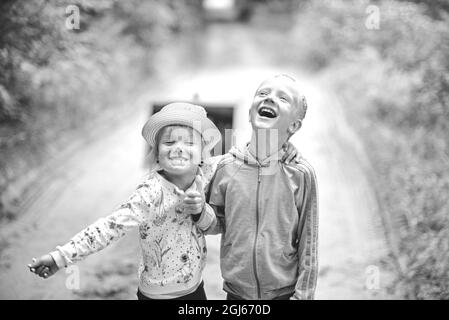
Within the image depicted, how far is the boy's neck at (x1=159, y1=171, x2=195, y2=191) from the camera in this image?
1495 millimetres

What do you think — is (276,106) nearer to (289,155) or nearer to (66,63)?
(289,155)

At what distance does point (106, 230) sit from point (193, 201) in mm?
281

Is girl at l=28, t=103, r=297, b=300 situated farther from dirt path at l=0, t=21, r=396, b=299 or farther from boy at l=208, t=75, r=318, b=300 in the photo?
dirt path at l=0, t=21, r=396, b=299

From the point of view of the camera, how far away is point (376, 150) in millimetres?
2957

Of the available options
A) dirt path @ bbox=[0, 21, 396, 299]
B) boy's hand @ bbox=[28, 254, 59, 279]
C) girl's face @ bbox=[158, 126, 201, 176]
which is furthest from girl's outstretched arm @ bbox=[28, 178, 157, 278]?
dirt path @ bbox=[0, 21, 396, 299]

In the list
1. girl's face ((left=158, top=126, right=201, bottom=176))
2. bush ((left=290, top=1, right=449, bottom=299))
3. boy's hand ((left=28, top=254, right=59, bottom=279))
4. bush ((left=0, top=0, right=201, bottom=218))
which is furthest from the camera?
bush ((left=0, top=0, right=201, bottom=218))

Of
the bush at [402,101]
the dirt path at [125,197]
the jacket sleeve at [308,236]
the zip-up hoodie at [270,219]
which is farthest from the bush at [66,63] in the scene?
the jacket sleeve at [308,236]

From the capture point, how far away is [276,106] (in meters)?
1.46

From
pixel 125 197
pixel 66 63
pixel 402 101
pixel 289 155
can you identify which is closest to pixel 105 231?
pixel 289 155

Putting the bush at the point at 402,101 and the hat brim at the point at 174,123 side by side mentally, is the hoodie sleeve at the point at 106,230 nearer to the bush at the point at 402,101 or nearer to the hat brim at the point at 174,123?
the hat brim at the point at 174,123
